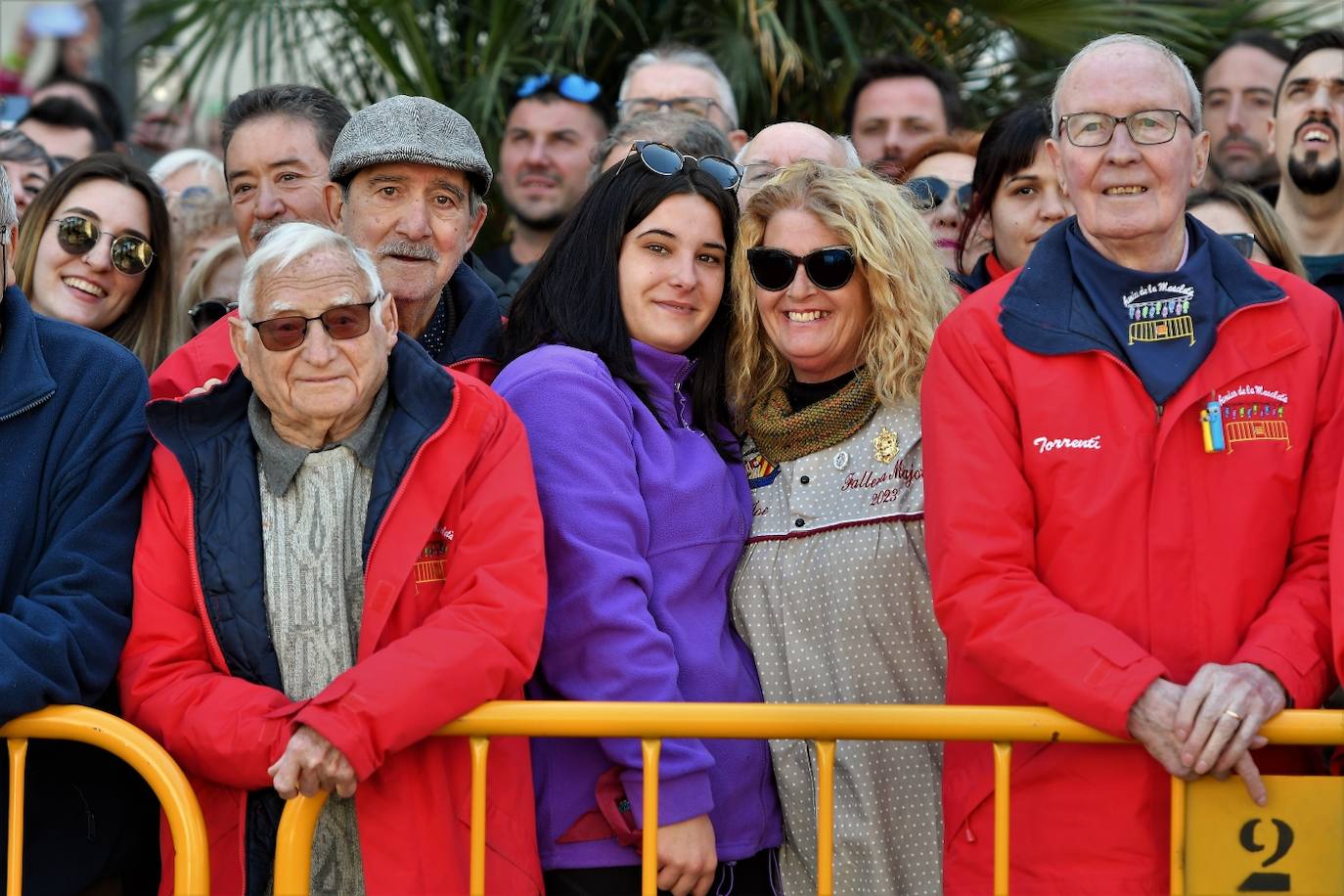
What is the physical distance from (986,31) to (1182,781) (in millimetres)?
4943

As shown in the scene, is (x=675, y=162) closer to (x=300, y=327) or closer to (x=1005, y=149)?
(x=300, y=327)

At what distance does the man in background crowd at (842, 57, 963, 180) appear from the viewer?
20.3 feet

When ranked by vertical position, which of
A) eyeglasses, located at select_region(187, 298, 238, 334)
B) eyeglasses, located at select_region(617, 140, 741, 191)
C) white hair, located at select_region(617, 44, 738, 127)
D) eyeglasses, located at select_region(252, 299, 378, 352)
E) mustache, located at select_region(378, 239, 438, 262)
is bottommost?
eyeglasses, located at select_region(252, 299, 378, 352)

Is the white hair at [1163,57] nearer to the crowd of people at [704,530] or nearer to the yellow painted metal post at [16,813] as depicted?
the crowd of people at [704,530]

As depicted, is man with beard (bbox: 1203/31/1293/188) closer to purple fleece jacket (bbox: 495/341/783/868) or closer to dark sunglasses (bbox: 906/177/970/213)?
dark sunglasses (bbox: 906/177/970/213)

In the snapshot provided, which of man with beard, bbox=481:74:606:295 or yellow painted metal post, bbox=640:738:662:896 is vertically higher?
man with beard, bbox=481:74:606:295

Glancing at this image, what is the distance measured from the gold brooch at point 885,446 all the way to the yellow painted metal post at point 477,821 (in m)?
1.13

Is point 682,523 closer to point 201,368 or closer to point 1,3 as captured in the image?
point 201,368

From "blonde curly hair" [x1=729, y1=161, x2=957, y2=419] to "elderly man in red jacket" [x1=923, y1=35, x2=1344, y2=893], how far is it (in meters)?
0.42

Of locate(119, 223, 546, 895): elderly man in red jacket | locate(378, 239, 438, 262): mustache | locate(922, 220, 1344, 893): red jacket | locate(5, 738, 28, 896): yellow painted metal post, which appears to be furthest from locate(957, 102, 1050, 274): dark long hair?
locate(5, 738, 28, 896): yellow painted metal post

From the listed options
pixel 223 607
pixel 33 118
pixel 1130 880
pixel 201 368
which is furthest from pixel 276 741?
pixel 33 118

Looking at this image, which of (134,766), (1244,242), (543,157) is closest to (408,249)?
(134,766)

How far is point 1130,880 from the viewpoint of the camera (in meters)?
3.12

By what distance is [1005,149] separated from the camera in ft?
15.4
